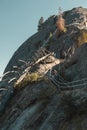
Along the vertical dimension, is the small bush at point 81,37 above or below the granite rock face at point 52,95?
above

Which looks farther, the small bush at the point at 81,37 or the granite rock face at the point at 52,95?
the small bush at the point at 81,37

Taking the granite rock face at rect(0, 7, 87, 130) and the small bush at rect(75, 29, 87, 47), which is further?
the small bush at rect(75, 29, 87, 47)

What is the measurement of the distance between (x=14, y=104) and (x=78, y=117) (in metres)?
7.66

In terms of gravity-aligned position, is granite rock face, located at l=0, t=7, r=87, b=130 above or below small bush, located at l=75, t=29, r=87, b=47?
below

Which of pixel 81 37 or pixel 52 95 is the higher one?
pixel 81 37

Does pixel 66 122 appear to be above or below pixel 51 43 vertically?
below

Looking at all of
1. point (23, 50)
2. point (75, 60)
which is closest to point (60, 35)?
point (23, 50)

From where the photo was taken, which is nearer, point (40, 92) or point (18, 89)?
point (40, 92)

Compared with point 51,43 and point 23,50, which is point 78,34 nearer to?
point 51,43

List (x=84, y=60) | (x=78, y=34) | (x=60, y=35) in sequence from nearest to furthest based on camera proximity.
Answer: (x=84, y=60), (x=78, y=34), (x=60, y=35)

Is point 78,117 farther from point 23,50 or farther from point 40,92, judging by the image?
point 23,50

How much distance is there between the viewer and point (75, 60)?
21.8 metres

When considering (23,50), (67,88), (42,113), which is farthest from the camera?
(23,50)

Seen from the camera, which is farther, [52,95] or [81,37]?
[81,37]
